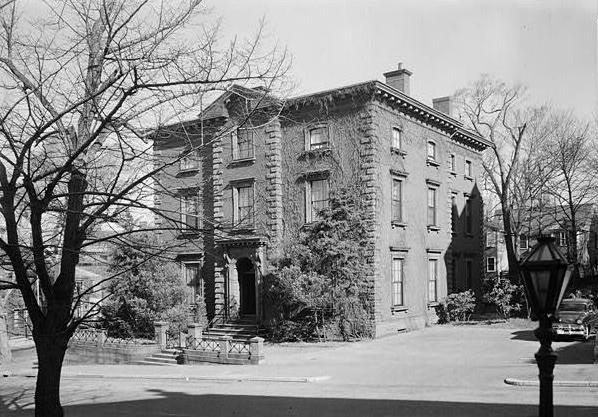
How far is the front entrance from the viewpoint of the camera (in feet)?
96.4

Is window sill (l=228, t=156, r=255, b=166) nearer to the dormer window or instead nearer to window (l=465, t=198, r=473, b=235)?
the dormer window

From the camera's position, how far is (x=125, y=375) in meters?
21.0

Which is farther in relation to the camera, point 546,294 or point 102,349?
point 102,349

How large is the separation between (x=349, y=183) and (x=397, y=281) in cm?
530

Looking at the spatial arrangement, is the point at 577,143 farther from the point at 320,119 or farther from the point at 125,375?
the point at 125,375

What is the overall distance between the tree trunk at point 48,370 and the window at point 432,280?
80.2ft

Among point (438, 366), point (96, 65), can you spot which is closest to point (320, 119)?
point (438, 366)

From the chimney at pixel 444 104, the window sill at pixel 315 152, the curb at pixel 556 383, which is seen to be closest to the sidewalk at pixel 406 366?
the curb at pixel 556 383

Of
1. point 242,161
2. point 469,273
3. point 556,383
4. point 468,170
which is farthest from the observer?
point 468,170

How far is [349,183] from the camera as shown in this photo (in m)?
26.5

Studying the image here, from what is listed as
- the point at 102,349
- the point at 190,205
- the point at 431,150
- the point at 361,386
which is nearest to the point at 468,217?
the point at 431,150

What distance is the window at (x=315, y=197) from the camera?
27266 millimetres

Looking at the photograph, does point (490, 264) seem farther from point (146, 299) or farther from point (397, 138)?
point (146, 299)

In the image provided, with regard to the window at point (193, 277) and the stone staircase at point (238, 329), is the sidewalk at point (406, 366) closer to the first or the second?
the stone staircase at point (238, 329)
